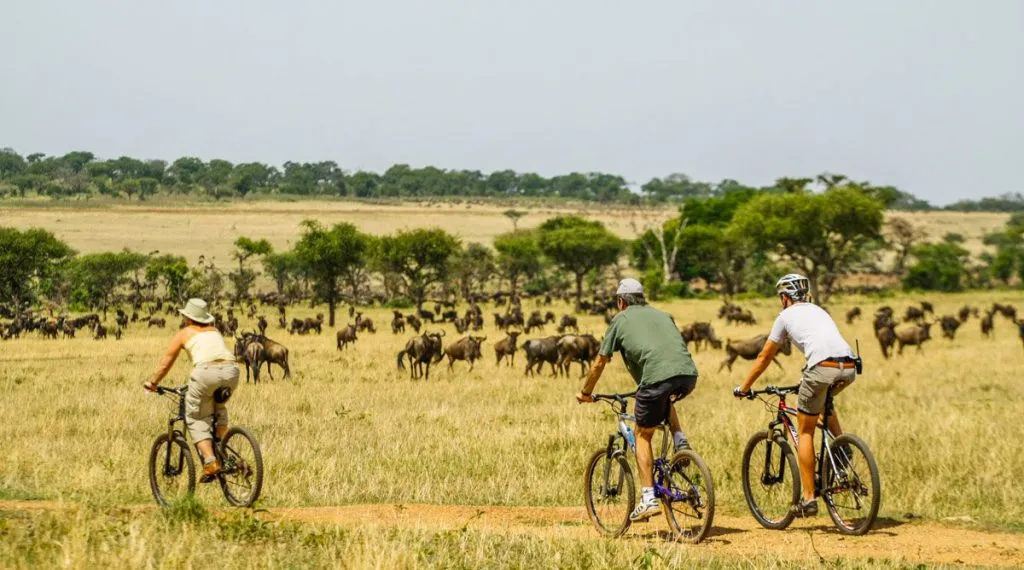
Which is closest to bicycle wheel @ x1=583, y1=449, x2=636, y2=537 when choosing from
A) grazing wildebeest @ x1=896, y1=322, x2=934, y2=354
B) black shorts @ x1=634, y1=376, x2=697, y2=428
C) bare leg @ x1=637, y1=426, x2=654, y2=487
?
bare leg @ x1=637, y1=426, x2=654, y2=487

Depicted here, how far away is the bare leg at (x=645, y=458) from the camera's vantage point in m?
7.86

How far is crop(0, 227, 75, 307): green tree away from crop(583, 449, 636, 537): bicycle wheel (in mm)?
51459

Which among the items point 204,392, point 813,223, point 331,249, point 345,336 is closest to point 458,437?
point 204,392

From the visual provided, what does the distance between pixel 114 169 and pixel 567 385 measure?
585 ft

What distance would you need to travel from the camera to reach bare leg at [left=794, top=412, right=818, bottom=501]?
8219mm

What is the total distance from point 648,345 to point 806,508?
192 centimetres

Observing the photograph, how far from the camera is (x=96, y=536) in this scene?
7.20 m

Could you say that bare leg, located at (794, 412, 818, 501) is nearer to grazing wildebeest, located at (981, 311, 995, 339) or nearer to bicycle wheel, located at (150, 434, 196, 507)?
bicycle wheel, located at (150, 434, 196, 507)

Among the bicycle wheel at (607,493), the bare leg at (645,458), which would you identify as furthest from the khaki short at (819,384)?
the bicycle wheel at (607,493)

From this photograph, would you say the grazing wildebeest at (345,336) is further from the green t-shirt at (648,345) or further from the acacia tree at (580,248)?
the acacia tree at (580,248)

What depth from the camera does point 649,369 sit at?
25.7 ft

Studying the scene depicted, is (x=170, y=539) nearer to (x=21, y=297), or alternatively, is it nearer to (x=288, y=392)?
(x=288, y=392)

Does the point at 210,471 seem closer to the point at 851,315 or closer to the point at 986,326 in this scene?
the point at 986,326

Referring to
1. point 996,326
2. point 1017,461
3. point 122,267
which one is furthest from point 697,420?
point 122,267
